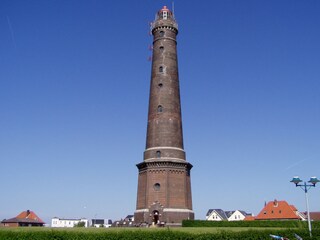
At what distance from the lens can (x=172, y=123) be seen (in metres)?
48.2

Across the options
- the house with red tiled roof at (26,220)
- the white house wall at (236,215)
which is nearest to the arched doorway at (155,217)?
the house with red tiled roof at (26,220)

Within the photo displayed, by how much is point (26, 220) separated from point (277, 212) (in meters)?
58.4

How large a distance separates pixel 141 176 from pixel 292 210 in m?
38.5

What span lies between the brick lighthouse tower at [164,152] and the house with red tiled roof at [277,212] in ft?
104

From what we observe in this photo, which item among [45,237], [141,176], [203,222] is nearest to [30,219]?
[141,176]

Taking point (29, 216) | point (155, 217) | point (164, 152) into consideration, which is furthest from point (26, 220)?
point (164, 152)

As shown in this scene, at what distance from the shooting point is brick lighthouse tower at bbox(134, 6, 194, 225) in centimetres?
4519

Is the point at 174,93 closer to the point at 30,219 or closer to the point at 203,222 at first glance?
the point at 203,222

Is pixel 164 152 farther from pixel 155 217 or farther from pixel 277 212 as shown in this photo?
pixel 277 212

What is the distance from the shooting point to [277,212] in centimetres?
7312

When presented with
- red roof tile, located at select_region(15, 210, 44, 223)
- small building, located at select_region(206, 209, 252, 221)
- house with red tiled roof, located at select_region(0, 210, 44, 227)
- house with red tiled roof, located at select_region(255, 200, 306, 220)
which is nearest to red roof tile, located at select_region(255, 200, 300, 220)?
house with red tiled roof, located at select_region(255, 200, 306, 220)

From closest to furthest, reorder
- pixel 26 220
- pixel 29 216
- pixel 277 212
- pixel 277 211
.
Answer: pixel 277 212 < pixel 277 211 < pixel 26 220 < pixel 29 216

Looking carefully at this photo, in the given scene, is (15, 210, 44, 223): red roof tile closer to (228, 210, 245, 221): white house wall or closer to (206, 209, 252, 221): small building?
(206, 209, 252, 221): small building

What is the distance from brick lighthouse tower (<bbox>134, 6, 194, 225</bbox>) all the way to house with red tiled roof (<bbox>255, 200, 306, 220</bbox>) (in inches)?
1250
